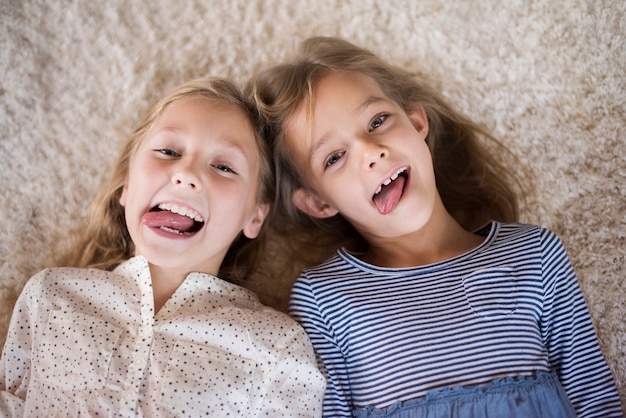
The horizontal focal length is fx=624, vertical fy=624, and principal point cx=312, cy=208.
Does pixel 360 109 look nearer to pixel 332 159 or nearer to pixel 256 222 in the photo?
pixel 332 159

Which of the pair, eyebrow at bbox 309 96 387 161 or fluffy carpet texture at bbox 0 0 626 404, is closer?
eyebrow at bbox 309 96 387 161

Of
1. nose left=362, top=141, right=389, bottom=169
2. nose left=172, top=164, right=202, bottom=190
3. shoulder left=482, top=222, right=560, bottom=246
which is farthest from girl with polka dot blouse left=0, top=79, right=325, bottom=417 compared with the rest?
shoulder left=482, top=222, right=560, bottom=246

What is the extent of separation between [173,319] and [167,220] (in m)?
0.18

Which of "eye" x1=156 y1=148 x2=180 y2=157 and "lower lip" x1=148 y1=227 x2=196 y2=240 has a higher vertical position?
"eye" x1=156 y1=148 x2=180 y2=157

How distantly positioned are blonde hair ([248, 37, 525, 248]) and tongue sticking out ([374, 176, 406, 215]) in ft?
0.61

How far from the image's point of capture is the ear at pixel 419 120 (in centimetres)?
131

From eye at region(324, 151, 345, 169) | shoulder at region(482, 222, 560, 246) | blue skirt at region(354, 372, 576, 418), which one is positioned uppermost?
eye at region(324, 151, 345, 169)

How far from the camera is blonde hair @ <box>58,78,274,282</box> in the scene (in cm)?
126

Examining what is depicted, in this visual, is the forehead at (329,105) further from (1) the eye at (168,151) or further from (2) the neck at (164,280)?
(2) the neck at (164,280)

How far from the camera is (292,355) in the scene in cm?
114

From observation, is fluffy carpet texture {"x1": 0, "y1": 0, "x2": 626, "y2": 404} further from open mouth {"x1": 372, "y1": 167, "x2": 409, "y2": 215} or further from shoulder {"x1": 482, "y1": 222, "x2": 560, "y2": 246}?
open mouth {"x1": 372, "y1": 167, "x2": 409, "y2": 215}

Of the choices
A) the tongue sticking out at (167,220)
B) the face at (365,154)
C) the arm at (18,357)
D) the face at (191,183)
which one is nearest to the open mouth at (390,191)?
the face at (365,154)

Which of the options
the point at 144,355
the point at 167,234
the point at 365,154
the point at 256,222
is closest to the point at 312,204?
the point at 256,222

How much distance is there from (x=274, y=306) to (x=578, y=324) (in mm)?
619
